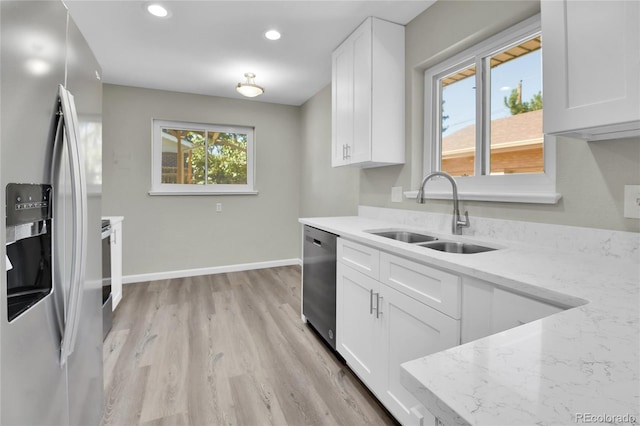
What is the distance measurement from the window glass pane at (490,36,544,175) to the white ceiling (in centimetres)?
74

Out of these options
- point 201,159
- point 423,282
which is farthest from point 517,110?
point 201,159

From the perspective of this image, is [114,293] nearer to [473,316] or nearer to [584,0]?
[473,316]

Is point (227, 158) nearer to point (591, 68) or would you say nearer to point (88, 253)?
point (88, 253)

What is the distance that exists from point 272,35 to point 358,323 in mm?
2323

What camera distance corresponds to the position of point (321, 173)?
156 inches

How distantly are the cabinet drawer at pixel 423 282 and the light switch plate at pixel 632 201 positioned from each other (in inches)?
28.0

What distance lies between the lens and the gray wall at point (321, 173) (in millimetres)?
3320

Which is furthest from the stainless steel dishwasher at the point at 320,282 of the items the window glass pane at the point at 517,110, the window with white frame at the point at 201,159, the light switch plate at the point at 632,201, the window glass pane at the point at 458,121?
the window with white frame at the point at 201,159

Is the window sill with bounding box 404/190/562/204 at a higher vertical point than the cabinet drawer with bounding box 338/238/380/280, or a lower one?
higher

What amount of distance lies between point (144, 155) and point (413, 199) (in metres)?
3.31

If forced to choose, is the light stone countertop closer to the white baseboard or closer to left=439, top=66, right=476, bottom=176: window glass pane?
left=439, top=66, right=476, bottom=176: window glass pane

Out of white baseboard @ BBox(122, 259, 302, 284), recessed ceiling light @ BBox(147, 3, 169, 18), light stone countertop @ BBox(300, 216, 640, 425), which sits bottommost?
white baseboard @ BBox(122, 259, 302, 284)

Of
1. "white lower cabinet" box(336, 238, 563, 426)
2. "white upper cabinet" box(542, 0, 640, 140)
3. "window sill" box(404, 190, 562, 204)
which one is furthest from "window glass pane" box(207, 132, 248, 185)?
"white upper cabinet" box(542, 0, 640, 140)

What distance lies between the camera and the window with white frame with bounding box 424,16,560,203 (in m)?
1.62
